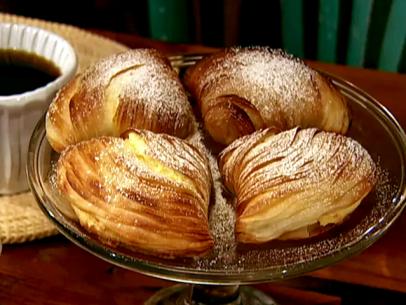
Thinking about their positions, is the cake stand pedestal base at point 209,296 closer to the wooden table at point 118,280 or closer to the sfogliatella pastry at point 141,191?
the wooden table at point 118,280

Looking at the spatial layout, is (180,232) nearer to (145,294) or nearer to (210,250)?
(210,250)

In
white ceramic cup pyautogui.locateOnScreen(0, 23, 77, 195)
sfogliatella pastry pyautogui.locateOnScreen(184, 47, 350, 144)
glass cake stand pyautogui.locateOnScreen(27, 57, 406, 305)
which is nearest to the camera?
glass cake stand pyautogui.locateOnScreen(27, 57, 406, 305)

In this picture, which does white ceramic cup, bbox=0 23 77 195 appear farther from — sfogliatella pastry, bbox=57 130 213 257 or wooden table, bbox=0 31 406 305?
sfogliatella pastry, bbox=57 130 213 257

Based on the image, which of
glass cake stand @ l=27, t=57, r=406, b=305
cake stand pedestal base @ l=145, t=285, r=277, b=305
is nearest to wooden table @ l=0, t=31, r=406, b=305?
cake stand pedestal base @ l=145, t=285, r=277, b=305

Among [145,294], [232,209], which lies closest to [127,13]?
Result: [145,294]

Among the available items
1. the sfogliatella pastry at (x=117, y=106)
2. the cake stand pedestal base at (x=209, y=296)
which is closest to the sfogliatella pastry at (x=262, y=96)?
the sfogliatella pastry at (x=117, y=106)

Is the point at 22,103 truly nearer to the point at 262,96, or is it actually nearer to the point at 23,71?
the point at 23,71
